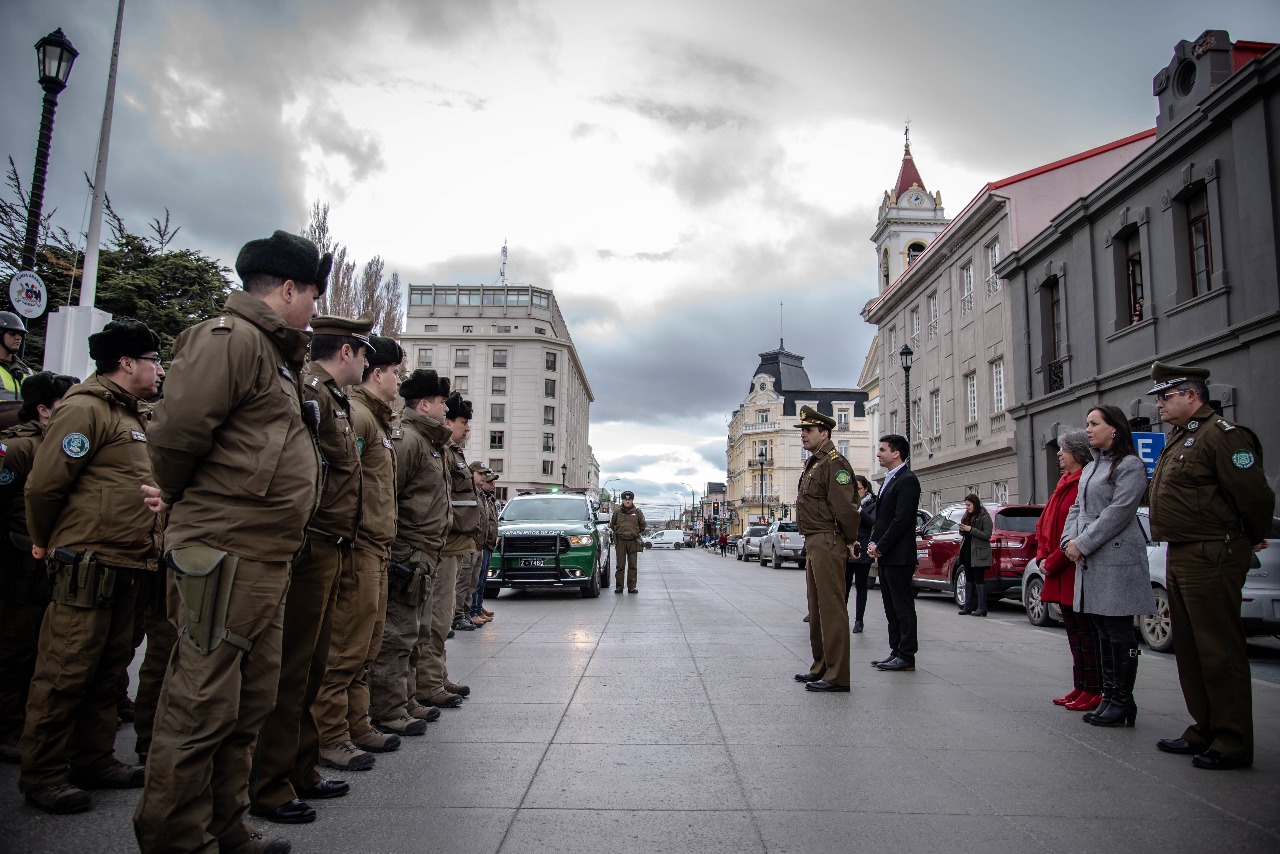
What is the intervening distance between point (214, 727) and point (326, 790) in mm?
1243

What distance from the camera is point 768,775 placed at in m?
4.32

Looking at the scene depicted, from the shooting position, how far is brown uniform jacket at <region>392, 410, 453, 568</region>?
5.25 meters

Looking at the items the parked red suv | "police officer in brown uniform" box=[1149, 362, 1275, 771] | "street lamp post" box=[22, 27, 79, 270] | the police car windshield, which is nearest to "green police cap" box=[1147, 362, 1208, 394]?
"police officer in brown uniform" box=[1149, 362, 1275, 771]

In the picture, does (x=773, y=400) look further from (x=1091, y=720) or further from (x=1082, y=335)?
(x=1091, y=720)

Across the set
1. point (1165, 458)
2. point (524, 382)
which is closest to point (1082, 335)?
point (1165, 458)

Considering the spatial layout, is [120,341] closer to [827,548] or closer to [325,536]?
[325,536]

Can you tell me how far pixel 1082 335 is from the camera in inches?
940

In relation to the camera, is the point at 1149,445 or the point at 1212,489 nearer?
the point at 1212,489

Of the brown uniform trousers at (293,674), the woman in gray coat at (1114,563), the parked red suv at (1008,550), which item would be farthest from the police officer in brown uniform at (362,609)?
the parked red suv at (1008,550)

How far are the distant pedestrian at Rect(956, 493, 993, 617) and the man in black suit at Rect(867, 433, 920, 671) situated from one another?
5970 mm

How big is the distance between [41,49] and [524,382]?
80.0 meters

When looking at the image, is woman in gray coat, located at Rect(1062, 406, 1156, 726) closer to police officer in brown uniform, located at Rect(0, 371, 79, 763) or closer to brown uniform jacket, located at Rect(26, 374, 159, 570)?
brown uniform jacket, located at Rect(26, 374, 159, 570)

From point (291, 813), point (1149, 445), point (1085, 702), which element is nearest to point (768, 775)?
point (291, 813)

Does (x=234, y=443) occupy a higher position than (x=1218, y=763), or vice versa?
(x=234, y=443)
